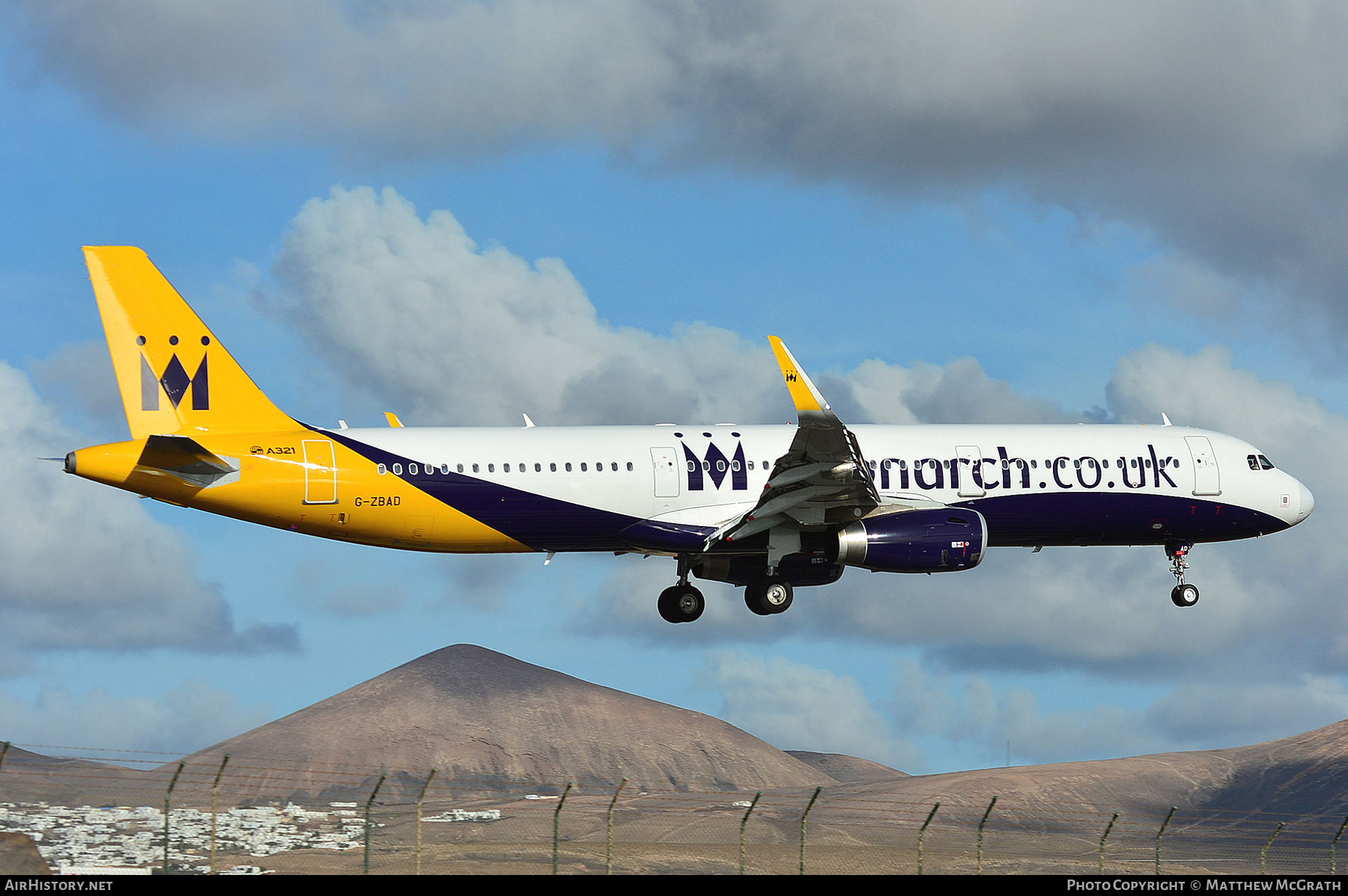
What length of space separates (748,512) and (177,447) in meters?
15.3

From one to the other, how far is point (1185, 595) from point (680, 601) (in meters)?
16.5

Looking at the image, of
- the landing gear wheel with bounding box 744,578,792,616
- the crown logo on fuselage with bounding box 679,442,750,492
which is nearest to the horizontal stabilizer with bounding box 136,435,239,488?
the crown logo on fuselage with bounding box 679,442,750,492

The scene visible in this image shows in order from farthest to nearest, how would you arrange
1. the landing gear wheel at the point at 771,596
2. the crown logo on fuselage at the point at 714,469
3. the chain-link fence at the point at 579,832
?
the chain-link fence at the point at 579,832, the landing gear wheel at the point at 771,596, the crown logo on fuselage at the point at 714,469

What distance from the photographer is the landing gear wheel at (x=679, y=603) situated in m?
46.6

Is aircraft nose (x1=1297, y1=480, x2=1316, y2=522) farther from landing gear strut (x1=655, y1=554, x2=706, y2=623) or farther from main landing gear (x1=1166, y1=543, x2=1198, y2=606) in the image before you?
landing gear strut (x1=655, y1=554, x2=706, y2=623)

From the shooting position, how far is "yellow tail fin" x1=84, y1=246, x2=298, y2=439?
39844 millimetres

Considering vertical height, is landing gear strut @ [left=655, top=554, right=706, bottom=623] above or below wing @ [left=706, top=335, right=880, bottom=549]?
below

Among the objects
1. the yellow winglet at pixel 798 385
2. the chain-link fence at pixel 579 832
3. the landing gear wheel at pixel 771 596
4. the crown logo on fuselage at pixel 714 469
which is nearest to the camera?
the yellow winglet at pixel 798 385

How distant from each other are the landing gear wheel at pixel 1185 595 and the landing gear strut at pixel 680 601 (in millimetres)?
15593

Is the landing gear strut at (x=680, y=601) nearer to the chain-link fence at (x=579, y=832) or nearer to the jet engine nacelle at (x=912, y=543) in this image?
the jet engine nacelle at (x=912, y=543)

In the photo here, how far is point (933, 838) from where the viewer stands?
161 meters

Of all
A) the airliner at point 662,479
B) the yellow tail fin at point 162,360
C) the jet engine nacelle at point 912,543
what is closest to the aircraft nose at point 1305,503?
the airliner at point 662,479

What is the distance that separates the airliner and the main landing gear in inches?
32.5

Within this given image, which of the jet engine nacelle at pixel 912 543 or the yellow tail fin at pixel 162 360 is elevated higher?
the yellow tail fin at pixel 162 360
